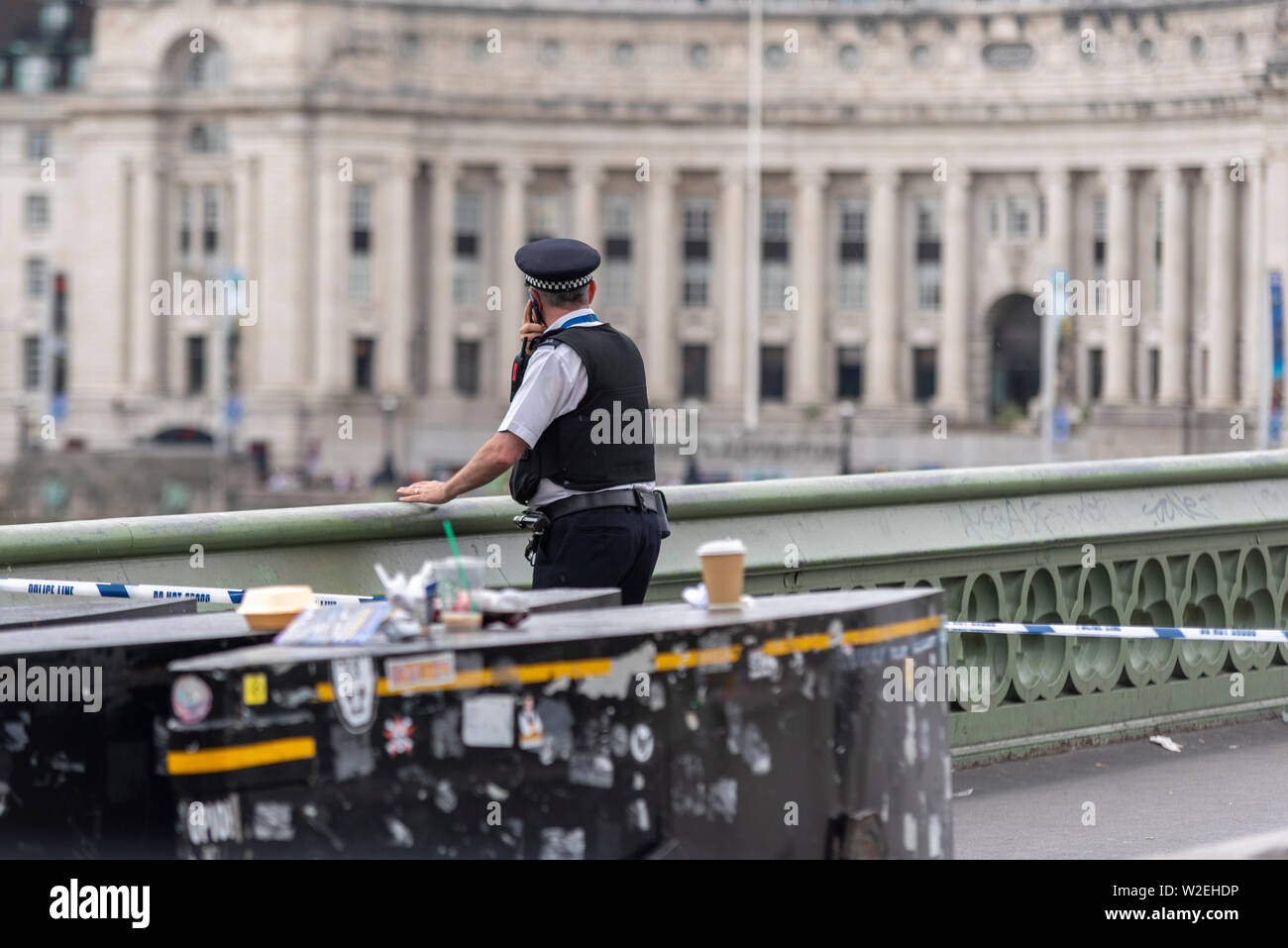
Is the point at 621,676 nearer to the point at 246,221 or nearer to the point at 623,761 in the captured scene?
the point at 623,761

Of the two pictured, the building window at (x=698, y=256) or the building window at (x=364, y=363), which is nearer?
the building window at (x=364, y=363)

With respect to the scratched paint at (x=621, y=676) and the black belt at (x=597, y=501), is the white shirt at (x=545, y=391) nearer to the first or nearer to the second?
the black belt at (x=597, y=501)

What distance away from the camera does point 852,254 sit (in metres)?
87.9

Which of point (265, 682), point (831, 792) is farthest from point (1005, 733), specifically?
point (265, 682)

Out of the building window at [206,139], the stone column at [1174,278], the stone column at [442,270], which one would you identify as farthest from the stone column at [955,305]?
the building window at [206,139]

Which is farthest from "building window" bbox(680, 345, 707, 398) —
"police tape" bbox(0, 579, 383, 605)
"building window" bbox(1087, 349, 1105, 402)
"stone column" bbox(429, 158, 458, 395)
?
"police tape" bbox(0, 579, 383, 605)

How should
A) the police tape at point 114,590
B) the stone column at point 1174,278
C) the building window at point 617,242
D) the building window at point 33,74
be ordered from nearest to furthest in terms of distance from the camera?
the police tape at point 114,590 → the stone column at point 1174,278 → the building window at point 617,242 → the building window at point 33,74

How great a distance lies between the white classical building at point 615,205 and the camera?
8344 centimetres

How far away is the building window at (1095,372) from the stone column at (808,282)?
10259 mm

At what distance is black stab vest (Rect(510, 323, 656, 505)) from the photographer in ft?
24.6

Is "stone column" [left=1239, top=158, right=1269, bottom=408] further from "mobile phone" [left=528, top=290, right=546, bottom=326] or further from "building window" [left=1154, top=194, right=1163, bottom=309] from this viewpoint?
"mobile phone" [left=528, top=290, right=546, bottom=326]

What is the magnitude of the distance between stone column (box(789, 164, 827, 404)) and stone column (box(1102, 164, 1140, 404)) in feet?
36.1

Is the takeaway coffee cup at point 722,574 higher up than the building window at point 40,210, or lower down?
lower down

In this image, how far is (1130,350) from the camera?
272ft
